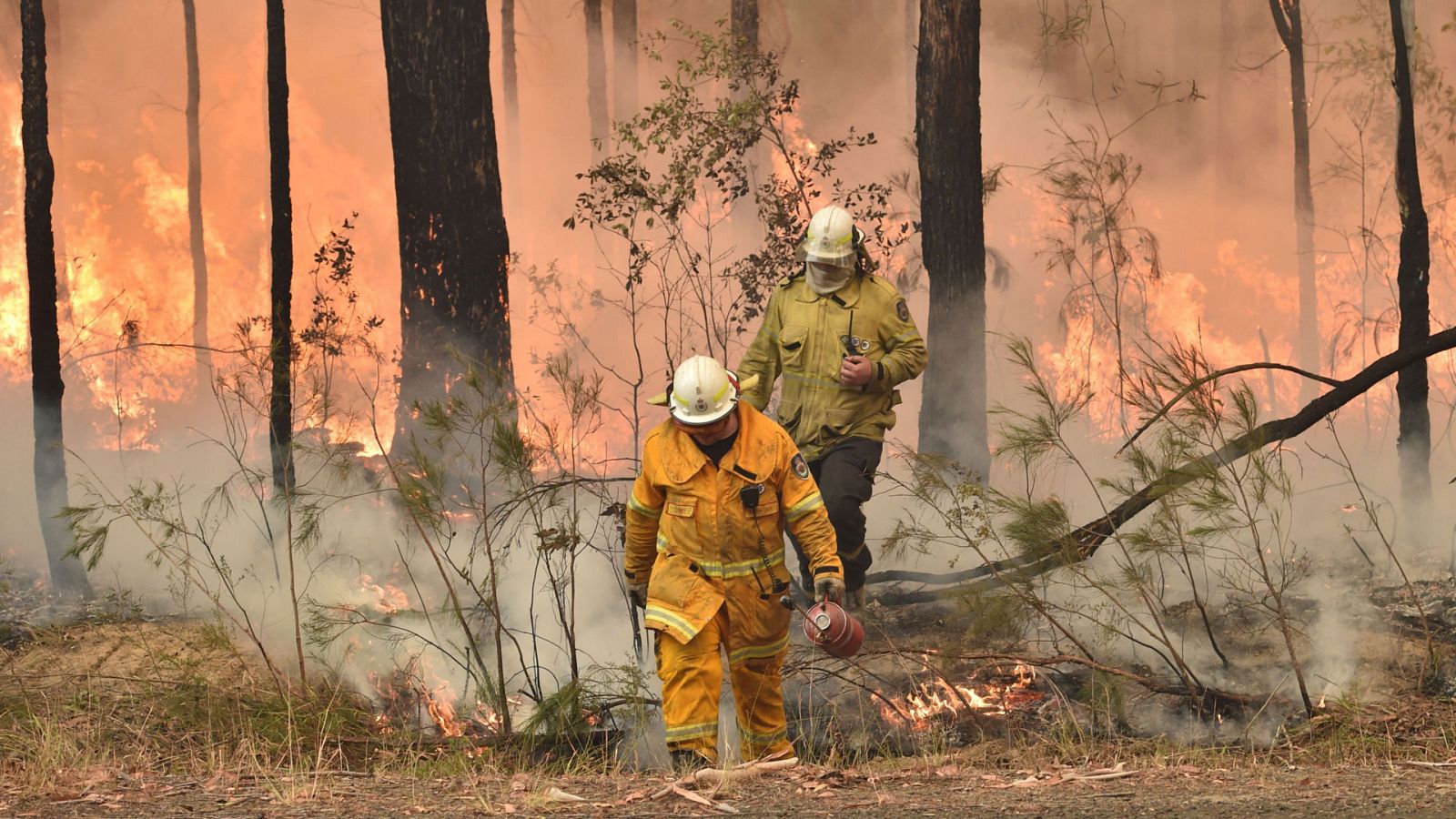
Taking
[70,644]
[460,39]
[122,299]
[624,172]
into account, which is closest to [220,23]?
[122,299]

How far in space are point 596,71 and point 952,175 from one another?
18.8 ft

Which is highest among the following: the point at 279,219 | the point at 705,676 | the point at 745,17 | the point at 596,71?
the point at 596,71

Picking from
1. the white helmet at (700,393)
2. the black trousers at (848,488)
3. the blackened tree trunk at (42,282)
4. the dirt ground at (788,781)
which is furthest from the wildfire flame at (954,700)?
the blackened tree trunk at (42,282)

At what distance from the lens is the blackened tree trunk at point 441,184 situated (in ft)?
33.6

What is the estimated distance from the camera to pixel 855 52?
48.1ft

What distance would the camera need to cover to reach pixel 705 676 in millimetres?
5617

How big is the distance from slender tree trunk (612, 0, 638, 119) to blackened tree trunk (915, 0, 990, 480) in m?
3.99

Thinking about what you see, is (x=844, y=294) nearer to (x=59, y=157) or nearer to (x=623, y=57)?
(x=59, y=157)

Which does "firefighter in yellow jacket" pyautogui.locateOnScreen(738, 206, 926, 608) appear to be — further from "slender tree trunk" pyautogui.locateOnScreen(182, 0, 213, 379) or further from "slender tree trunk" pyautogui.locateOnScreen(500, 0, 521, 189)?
"slender tree trunk" pyautogui.locateOnScreen(500, 0, 521, 189)

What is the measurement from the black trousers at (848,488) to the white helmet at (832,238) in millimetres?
765

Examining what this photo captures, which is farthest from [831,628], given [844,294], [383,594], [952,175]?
[952,175]

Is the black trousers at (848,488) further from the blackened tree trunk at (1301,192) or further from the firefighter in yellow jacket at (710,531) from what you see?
the blackened tree trunk at (1301,192)

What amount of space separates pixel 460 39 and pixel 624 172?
4.95 feet

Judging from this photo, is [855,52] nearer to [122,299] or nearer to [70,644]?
[122,299]
